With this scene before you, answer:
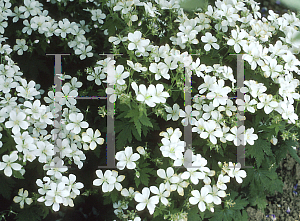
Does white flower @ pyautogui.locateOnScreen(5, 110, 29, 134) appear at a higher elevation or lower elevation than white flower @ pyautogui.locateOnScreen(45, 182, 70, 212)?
higher

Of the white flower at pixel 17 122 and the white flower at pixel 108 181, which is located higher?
the white flower at pixel 17 122

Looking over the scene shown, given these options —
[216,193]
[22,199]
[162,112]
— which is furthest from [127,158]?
[22,199]

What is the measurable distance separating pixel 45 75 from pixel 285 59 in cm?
275

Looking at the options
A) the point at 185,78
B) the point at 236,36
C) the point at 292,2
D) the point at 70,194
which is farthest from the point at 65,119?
the point at 292,2

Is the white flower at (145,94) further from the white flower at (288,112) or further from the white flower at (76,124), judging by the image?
the white flower at (288,112)

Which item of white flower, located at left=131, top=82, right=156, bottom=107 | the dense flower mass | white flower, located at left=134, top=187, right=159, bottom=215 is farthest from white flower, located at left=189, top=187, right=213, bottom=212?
white flower, located at left=131, top=82, right=156, bottom=107

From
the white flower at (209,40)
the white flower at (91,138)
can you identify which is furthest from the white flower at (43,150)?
the white flower at (209,40)

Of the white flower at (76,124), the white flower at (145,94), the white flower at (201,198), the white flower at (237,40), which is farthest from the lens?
the white flower at (237,40)

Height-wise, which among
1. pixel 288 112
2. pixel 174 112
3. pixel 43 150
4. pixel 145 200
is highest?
pixel 288 112

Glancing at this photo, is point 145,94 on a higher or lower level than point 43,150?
higher

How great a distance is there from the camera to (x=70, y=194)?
85.1 inches

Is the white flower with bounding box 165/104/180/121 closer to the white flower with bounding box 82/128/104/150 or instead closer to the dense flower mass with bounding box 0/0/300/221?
the dense flower mass with bounding box 0/0/300/221

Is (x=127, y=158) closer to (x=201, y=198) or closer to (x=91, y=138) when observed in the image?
(x=91, y=138)

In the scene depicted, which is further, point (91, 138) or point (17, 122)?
point (91, 138)
